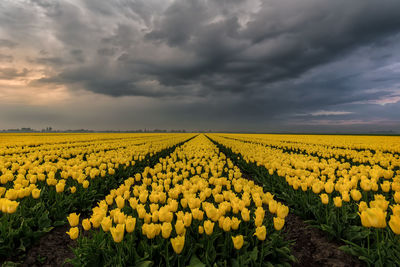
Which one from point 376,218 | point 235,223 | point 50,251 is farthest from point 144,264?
point 376,218

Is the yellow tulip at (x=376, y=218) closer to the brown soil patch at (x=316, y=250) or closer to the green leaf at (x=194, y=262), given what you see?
the brown soil patch at (x=316, y=250)

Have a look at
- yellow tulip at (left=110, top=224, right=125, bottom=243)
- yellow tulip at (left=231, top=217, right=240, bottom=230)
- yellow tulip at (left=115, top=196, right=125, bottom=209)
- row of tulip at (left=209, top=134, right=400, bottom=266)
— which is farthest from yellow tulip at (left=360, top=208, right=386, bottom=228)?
yellow tulip at (left=115, top=196, right=125, bottom=209)

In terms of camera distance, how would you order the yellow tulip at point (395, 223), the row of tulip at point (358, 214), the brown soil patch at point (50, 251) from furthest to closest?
the brown soil patch at point (50, 251), the row of tulip at point (358, 214), the yellow tulip at point (395, 223)

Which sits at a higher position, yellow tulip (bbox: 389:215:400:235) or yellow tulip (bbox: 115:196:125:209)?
yellow tulip (bbox: 389:215:400:235)

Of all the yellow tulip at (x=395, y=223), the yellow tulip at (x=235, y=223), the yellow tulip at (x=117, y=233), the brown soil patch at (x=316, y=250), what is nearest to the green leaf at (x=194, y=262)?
the yellow tulip at (x=235, y=223)

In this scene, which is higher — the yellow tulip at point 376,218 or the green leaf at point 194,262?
the yellow tulip at point 376,218

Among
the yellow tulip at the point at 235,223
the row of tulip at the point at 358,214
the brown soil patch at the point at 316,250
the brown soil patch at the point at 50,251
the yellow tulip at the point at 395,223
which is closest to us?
the yellow tulip at the point at 395,223

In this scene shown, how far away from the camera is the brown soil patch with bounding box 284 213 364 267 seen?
316 cm

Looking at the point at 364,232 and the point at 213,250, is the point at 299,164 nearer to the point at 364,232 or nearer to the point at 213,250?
the point at 364,232

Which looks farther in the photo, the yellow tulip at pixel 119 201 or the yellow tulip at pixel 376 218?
the yellow tulip at pixel 119 201

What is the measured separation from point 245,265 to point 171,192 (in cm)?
176

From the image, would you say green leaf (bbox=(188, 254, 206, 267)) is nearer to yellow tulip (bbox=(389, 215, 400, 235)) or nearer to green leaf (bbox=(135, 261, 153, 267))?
green leaf (bbox=(135, 261, 153, 267))

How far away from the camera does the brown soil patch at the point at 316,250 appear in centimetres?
316

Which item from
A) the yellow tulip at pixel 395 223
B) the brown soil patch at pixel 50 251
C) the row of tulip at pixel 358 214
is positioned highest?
the yellow tulip at pixel 395 223
